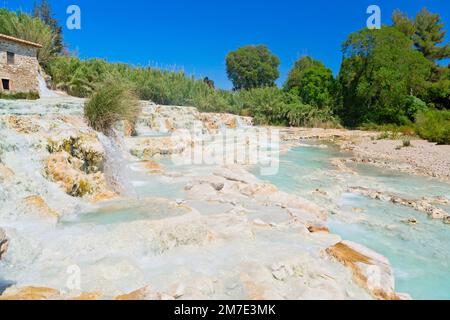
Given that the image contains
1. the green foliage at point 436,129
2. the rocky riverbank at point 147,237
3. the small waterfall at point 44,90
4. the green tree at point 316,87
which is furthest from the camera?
the green tree at point 316,87

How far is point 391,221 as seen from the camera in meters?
5.00

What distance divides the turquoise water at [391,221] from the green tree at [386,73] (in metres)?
16.0

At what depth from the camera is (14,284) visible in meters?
2.47

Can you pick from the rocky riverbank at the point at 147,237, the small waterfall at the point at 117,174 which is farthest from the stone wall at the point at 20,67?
the rocky riverbank at the point at 147,237

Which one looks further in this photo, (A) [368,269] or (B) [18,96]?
(B) [18,96]

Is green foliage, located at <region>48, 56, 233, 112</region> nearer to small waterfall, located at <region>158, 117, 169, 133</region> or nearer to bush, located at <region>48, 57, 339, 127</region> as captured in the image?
bush, located at <region>48, 57, 339, 127</region>

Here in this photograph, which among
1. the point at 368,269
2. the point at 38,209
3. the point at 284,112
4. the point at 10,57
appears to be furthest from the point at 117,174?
the point at 284,112

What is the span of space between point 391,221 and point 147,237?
373 centimetres

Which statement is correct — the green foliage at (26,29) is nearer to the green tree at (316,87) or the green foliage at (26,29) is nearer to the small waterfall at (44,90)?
the small waterfall at (44,90)

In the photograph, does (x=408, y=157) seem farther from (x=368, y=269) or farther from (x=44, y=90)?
(x=44, y=90)

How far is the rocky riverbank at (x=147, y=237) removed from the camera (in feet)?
8.08

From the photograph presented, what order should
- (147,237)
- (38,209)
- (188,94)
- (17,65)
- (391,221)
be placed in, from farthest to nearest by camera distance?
(188,94)
(17,65)
(391,221)
(38,209)
(147,237)

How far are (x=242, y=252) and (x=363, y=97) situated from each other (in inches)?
952
